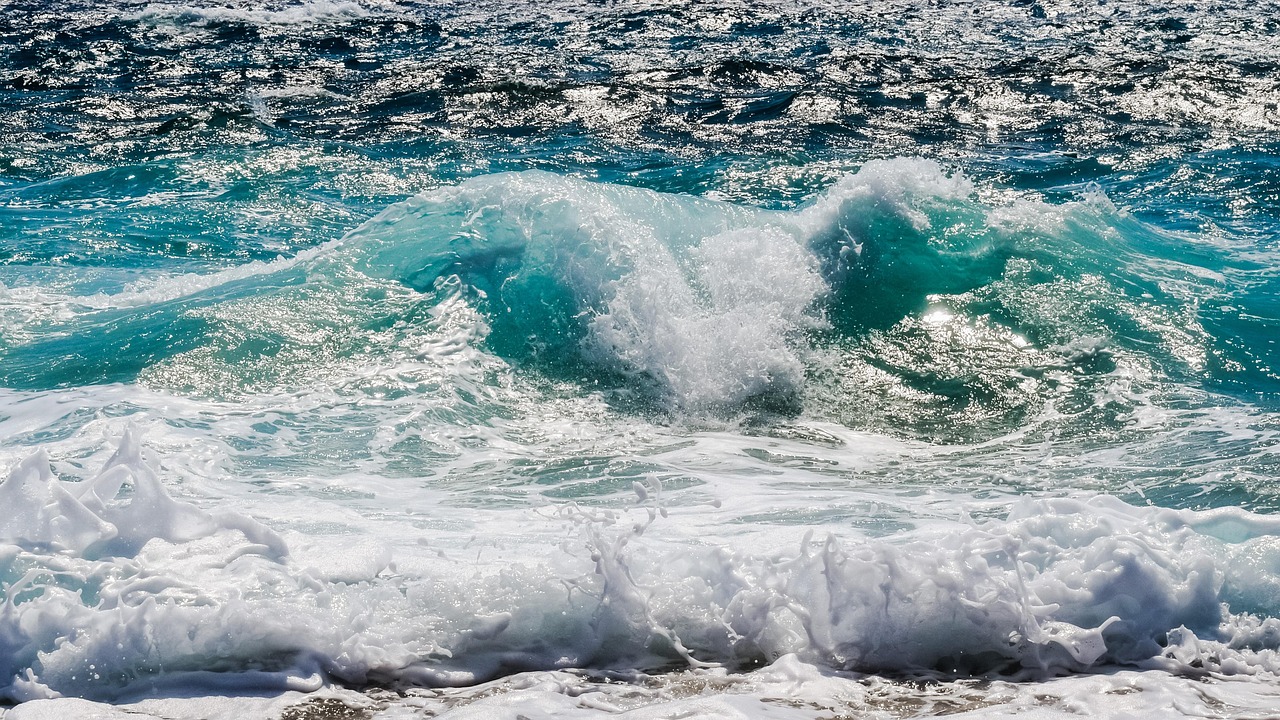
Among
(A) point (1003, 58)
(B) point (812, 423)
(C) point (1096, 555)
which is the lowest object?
(B) point (812, 423)

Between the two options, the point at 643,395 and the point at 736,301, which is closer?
the point at 643,395

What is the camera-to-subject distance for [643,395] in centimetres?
634

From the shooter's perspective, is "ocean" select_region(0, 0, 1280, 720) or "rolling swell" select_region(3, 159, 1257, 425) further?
"rolling swell" select_region(3, 159, 1257, 425)

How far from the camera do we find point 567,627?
3645mm

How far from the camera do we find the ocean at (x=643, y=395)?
3.50 meters

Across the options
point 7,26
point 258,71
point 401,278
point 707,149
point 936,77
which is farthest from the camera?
point 7,26

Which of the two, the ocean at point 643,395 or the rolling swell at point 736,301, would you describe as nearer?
the ocean at point 643,395

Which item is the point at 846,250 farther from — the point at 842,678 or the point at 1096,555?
the point at 842,678

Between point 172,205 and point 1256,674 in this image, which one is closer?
point 1256,674

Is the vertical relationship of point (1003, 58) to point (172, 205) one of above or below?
above

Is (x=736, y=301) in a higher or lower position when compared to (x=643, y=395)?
higher

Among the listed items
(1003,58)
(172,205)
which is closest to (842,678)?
(172,205)

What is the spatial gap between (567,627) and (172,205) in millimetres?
8446

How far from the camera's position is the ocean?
3.50 m
